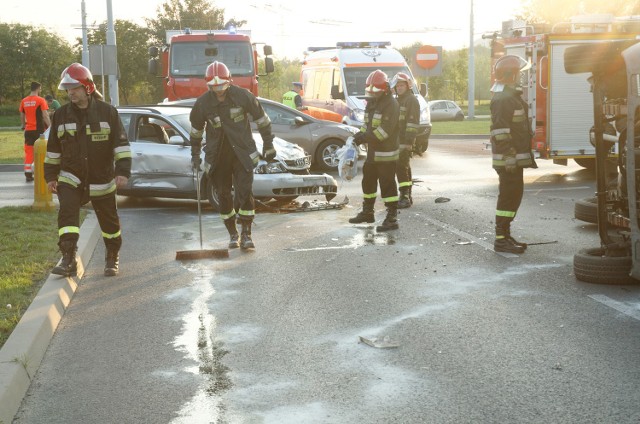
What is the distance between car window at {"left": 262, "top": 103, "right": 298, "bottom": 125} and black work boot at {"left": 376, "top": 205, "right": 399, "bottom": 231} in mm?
7758

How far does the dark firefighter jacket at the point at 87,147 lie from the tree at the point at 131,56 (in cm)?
5190

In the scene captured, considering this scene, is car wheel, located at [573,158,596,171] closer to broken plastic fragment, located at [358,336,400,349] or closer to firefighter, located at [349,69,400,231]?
firefighter, located at [349,69,400,231]

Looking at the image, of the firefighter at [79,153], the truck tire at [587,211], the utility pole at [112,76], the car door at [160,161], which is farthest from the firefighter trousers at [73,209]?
the utility pole at [112,76]

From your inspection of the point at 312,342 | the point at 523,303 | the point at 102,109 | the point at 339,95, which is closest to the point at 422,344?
the point at 312,342

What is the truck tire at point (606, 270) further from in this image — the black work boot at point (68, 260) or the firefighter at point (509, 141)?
the black work boot at point (68, 260)

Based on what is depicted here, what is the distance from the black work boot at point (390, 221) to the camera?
40.2ft

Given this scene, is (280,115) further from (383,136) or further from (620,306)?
(620,306)

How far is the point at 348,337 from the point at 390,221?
217 inches

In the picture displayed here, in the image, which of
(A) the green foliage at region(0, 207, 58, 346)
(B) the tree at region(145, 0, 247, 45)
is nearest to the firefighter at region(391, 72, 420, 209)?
(A) the green foliage at region(0, 207, 58, 346)

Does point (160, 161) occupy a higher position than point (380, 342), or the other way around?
point (160, 161)

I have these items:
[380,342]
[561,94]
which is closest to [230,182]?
[380,342]

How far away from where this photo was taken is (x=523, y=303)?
25.6 feet

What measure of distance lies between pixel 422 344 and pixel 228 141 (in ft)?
16.0

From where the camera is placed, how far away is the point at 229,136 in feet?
35.7
